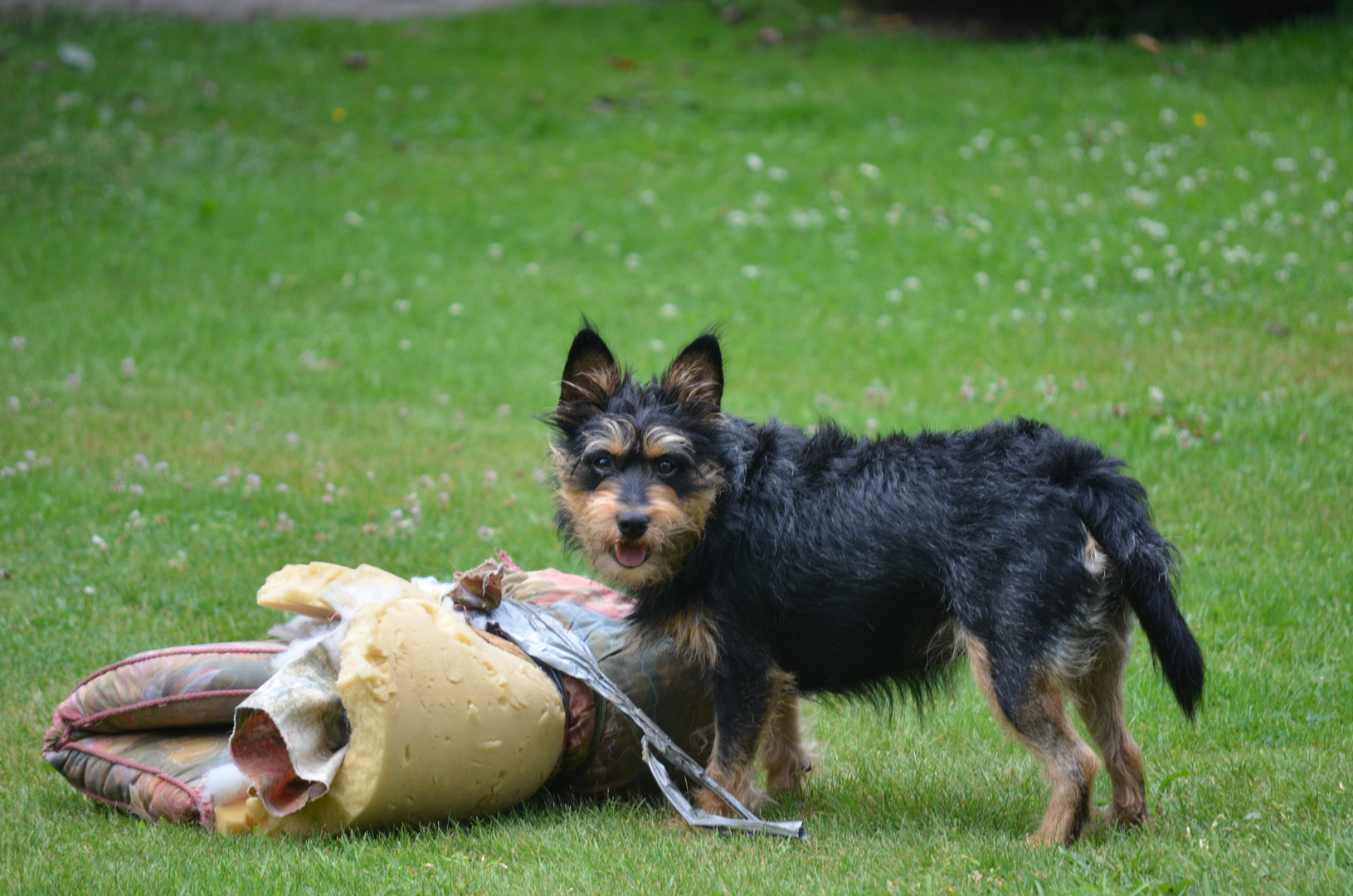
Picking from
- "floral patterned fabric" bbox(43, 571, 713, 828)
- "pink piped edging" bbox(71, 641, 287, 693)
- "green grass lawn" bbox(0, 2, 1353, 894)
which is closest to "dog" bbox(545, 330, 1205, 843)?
"floral patterned fabric" bbox(43, 571, 713, 828)

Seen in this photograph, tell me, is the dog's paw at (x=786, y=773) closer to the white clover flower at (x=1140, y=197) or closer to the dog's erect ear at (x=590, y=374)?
the dog's erect ear at (x=590, y=374)

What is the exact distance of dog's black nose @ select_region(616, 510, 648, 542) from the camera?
4.59 metres

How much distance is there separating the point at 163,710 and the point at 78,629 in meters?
2.12

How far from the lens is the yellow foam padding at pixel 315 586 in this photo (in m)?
4.88

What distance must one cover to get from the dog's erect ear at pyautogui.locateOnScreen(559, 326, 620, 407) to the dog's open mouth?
636 mm

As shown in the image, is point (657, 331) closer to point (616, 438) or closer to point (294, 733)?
point (616, 438)

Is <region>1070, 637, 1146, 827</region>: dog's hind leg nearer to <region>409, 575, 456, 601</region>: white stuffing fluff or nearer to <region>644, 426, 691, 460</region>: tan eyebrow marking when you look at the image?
<region>644, 426, 691, 460</region>: tan eyebrow marking

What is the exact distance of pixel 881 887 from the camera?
396cm

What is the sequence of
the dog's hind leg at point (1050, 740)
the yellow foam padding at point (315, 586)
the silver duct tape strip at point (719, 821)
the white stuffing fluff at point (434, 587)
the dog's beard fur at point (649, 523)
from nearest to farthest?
the dog's hind leg at point (1050, 740) → the silver duct tape strip at point (719, 821) → the dog's beard fur at point (649, 523) → the yellow foam padding at point (315, 586) → the white stuffing fluff at point (434, 587)

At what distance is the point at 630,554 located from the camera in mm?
4688

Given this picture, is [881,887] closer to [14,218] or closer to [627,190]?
[627,190]

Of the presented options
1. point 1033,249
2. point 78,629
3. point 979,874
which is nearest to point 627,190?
point 1033,249

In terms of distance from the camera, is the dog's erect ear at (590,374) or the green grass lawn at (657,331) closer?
the green grass lawn at (657,331)

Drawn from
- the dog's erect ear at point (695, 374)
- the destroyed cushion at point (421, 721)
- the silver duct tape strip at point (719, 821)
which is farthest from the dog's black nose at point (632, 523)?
the silver duct tape strip at point (719, 821)
